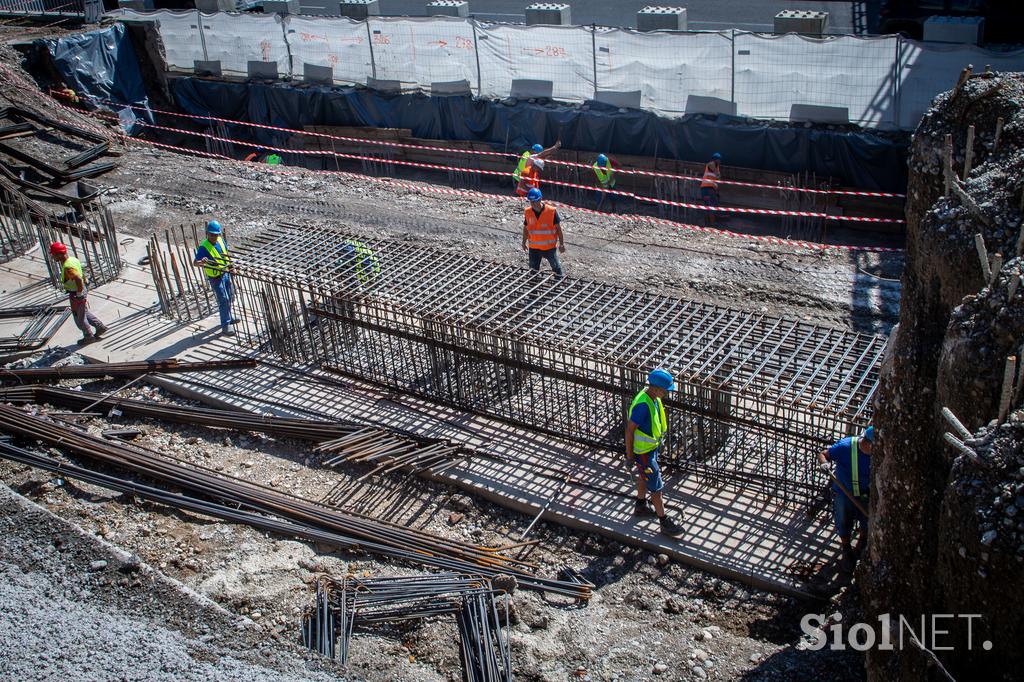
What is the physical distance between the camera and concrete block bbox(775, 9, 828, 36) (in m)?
19.2

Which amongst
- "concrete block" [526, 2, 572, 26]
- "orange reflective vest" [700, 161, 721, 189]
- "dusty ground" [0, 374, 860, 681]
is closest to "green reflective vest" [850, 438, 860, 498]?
"dusty ground" [0, 374, 860, 681]

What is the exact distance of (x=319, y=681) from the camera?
6504mm

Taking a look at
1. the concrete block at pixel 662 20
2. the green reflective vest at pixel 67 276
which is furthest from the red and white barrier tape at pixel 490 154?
the green reflective vest at pixel 67 276

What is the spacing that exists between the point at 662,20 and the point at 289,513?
50.5 feet

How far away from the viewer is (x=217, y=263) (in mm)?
12773

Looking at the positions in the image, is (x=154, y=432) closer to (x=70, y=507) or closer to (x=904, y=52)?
(x=70, y=507)

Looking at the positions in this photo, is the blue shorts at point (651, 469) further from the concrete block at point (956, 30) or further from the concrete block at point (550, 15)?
the concrete block at point (550, 15)

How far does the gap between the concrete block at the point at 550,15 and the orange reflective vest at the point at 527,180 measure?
16.0 ft

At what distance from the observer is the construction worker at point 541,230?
13250mm

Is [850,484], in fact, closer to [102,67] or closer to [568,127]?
[568,127]

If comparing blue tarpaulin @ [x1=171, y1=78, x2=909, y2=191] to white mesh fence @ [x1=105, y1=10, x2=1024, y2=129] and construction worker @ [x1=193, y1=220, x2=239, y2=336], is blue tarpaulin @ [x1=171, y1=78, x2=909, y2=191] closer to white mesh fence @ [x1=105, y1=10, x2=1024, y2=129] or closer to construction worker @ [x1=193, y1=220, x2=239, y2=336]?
white mesh fence @ [x1=105, y1=10, x2=1024, y2=129]

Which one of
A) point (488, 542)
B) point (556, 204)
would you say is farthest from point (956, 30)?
point (488, 542)

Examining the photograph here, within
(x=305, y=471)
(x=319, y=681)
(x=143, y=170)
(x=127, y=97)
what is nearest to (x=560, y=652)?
(x=319, y=681)

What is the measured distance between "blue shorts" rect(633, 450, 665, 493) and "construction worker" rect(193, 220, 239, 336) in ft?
Answer: 22.3
